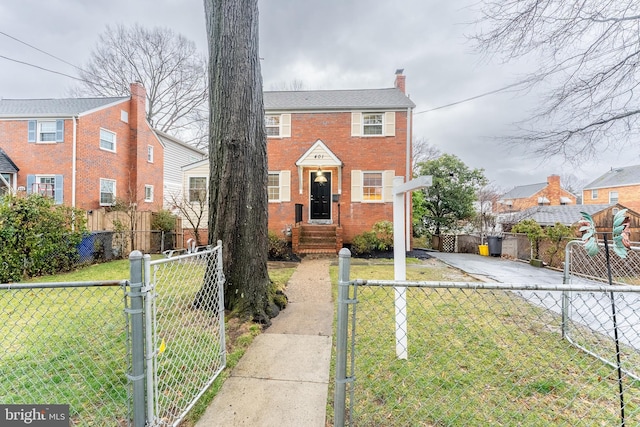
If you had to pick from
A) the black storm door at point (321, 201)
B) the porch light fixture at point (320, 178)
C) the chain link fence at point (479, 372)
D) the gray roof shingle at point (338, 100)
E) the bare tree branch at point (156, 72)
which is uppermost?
the bare tree branch at point (156, 72)

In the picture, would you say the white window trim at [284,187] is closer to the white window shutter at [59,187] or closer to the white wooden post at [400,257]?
the white wooden post at [400,257]

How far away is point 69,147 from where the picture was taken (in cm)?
1348

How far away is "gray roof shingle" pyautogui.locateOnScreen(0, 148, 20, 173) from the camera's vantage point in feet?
44.1

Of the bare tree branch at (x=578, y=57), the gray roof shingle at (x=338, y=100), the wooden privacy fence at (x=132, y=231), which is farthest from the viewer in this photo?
the gray roof shingle at (x=338, y=100)

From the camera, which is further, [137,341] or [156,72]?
[156,72]

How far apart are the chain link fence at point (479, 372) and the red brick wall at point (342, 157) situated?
790cm

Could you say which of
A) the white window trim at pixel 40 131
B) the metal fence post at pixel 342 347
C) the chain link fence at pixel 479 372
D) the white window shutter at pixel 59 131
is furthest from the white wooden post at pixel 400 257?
the white window trim at pixel 40 131

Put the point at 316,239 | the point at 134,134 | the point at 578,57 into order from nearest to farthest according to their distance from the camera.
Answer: the point at 578,57 → the point at 316,239 → the point at 134,134

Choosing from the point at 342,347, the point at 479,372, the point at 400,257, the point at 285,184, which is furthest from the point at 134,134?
the point at 479,372

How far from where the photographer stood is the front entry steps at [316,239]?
33.4ft

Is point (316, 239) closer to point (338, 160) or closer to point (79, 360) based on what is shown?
point (338, 160)

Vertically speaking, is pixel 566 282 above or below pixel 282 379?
above

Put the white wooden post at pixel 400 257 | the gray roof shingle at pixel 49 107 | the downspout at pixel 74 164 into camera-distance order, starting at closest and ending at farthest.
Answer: the white wooden post at pixel 400 257
the downspout at pixel 74 164
the gray roof shingle at pixel 49 107

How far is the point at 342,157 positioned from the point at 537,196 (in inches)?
1088
